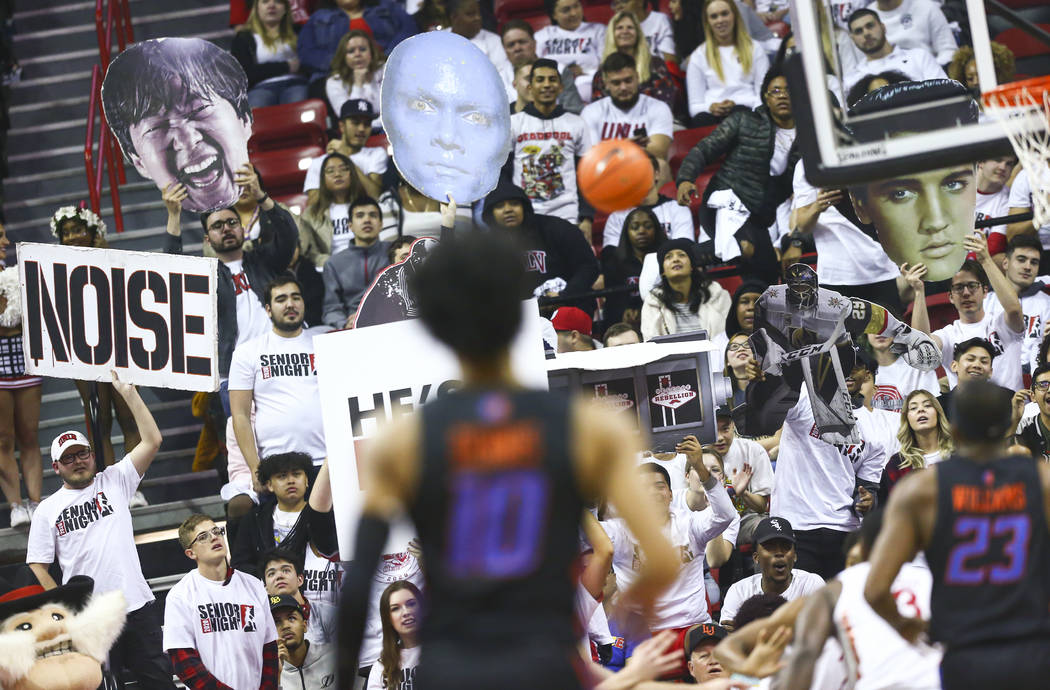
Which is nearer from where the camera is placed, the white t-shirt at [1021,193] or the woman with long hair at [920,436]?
the woman with long hair at [920,436]

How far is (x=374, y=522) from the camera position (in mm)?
2840

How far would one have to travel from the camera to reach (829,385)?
7902 millimetres

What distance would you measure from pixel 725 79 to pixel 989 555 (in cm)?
766

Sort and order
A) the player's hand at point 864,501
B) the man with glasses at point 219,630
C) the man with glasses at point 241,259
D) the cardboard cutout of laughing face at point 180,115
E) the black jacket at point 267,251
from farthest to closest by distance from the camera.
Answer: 1. the black jacket at point 267,251
2. the man with glasses at point 241,259
3. the cardboard cutout of laughing face at point 180,115
4. the player's hand at point 864,501
5. the man with glasses at point 219,630

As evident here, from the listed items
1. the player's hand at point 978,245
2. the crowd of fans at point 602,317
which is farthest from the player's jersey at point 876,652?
the player's hand at point 978,245

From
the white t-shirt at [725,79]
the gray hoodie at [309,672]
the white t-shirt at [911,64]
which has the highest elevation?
the white t-shirt at [725,79]

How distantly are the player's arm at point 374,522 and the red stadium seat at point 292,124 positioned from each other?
29.6 ft

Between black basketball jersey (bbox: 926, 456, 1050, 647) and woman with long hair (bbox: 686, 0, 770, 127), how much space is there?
23.9ft

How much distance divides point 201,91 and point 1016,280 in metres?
5.16

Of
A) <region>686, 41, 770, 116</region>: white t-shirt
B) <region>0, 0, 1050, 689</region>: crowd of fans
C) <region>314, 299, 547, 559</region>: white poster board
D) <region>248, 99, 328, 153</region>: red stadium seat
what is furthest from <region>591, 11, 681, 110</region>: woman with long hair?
<region>314, 299, 547, 559</region>: white poster board

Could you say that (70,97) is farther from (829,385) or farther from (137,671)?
(829,385)

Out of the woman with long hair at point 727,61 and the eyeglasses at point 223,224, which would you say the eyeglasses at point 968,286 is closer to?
the woman with long hair at point 727,61

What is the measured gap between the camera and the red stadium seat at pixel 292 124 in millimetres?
11578

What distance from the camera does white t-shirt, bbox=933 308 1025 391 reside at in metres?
8.52
